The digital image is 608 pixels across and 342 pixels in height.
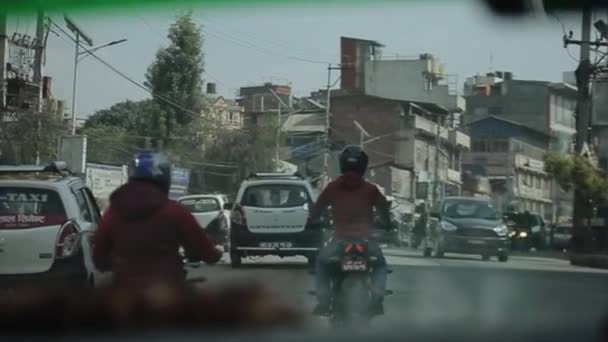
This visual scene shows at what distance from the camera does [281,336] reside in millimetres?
3920

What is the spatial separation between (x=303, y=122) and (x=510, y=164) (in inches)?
36.8

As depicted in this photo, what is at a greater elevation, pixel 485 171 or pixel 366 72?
pixel 366 72

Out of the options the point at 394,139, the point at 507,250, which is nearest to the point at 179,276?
the point at 394,139

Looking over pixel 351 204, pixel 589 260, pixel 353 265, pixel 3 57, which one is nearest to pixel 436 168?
pixel 351 204

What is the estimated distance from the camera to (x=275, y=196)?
4758 mm

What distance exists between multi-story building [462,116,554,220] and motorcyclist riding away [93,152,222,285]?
1210mm

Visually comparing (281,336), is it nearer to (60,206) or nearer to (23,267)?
(23,267)

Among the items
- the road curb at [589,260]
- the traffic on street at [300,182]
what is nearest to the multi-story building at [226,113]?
the traffic on street at [300,182]

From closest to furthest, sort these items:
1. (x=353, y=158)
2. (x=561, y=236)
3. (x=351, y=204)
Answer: (x=353, y=158), (x=561, y=236), (x=351, y=204)

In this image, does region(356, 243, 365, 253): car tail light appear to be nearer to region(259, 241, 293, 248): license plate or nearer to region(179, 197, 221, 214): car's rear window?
region(259, 241, 293, 248): license plate

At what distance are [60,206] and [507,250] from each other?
9.04 ft

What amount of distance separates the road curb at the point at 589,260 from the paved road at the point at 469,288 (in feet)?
0.43

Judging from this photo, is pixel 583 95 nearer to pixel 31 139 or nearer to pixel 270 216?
pixel 270 216

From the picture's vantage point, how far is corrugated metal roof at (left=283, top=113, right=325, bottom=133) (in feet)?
15.7
